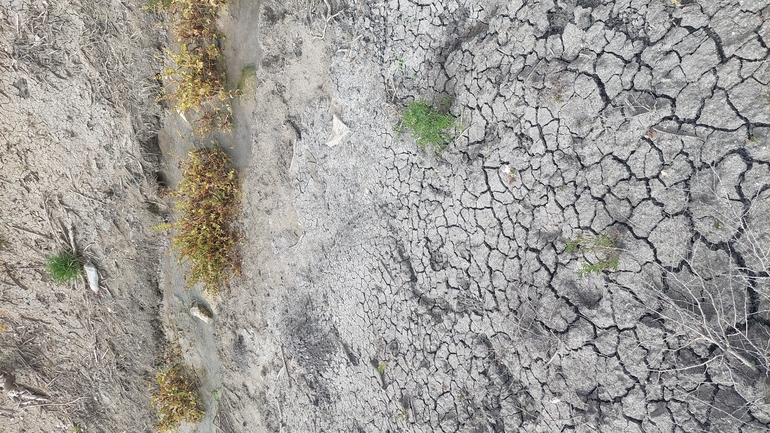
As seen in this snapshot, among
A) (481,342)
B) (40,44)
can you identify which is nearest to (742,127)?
(481,342)

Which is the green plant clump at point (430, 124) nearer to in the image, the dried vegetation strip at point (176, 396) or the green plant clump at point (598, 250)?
the green plant clump at point (598, 250)

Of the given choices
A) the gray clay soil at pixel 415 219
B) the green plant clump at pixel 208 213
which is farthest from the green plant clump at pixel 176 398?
the green plant clump at pixel 208 213

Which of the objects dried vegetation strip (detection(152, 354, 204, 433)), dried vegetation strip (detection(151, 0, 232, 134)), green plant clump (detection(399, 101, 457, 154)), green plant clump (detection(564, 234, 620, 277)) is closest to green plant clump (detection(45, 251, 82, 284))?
dried vegetation strip (detection(152, 354, 204, 433))

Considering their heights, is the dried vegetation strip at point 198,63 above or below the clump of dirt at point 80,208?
above

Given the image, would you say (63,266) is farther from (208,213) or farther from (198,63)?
(198,63)

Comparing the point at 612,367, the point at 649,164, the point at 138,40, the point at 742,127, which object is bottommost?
the point at 138,40

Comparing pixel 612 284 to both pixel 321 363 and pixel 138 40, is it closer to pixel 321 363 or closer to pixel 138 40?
pixel 321 363
